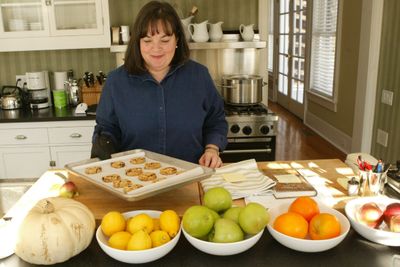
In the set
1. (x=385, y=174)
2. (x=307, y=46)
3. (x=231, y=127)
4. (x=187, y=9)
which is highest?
(x=187, y=9)

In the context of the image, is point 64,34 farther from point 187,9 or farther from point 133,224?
point 133,224

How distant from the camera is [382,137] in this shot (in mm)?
3684

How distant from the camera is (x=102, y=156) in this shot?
163 centimetres

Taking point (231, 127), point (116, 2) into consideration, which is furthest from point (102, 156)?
point (116, 2)

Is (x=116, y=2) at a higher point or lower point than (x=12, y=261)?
higher

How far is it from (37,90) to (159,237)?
108 inches

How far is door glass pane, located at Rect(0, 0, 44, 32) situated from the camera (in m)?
3.18

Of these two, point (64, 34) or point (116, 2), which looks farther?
point (116, 2)

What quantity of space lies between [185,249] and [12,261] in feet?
1.52

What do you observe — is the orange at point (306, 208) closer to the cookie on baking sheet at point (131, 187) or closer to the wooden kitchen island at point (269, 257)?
the wooden kitchen island at point (269, 257)

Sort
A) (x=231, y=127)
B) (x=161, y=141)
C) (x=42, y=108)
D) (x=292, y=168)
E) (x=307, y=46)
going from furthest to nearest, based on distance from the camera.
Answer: (x=307, y=46), (x=42, y=108), (x=231, y=127), (x=161, y=141), (x=292, y=168)

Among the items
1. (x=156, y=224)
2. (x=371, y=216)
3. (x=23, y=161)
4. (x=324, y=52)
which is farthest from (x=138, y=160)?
(x=324, y=52)

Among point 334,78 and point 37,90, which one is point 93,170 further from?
point 334,78

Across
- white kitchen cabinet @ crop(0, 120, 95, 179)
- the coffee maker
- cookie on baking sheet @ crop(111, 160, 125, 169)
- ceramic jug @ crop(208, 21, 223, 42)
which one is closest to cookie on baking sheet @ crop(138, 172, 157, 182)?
cookie on baking sheet @ crop(111, 160, 125, 169)
